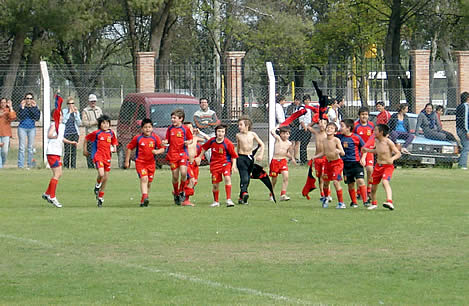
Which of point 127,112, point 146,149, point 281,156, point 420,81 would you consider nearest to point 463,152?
point 420,81

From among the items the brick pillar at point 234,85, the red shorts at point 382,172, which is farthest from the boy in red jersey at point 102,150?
the brick pillar at point 234,85

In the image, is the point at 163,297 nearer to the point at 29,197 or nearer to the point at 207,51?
the point at 29,197

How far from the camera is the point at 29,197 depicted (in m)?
16.6

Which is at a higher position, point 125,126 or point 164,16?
point 164,16

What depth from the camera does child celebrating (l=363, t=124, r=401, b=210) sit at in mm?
14227

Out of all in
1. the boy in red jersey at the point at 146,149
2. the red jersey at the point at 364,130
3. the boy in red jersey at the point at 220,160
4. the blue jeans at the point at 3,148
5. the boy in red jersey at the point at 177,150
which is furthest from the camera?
the blue jeans at the point at 3,148

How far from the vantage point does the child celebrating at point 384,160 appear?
14227mm

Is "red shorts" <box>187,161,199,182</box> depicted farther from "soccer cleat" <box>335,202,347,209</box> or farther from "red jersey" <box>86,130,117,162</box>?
"soccer cleat" <box>335,202,347,209</box>

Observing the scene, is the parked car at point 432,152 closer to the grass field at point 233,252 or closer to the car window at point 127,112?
the grass field at point 233,252

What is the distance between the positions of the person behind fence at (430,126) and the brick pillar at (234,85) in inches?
230

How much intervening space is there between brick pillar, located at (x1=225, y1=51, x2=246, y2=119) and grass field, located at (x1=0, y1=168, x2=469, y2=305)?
10.6m

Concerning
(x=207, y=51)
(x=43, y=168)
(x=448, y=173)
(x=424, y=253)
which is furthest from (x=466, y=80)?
(x=207, y=51)

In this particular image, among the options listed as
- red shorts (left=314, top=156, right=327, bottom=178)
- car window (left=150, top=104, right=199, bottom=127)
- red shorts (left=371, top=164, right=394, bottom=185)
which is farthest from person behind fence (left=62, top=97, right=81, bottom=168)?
red shorts (left=371, top=164, right=394, bottom=185)

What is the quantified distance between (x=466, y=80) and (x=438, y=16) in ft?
53.9
